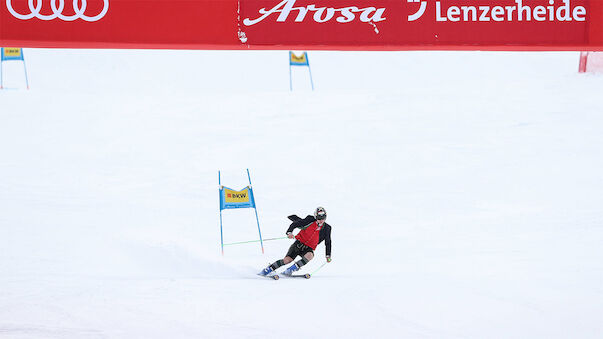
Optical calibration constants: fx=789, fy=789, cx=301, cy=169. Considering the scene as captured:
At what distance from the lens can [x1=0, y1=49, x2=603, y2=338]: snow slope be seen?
839 cm

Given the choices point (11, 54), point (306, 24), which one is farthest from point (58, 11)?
point (11, 54)

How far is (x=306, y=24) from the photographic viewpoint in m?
5.58

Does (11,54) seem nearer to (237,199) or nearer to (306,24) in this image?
(237,199)

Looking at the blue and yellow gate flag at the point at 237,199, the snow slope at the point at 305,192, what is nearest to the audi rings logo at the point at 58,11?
the snow slope at the point at 305,192

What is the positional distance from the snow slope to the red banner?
120 inches

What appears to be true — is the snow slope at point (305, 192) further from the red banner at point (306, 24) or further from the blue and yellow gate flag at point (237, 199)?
the red banner at point (306, 24)

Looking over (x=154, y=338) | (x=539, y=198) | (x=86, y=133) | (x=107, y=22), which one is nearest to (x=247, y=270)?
(x=154, y=338)

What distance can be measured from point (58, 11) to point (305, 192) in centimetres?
1125

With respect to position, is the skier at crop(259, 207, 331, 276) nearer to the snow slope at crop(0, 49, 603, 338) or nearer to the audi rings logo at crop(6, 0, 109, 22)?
the snow slope at crop(0, 49, 603, 338)

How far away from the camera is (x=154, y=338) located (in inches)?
287

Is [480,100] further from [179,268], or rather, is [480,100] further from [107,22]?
[107,22]

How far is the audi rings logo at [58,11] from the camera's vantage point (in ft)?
17.1

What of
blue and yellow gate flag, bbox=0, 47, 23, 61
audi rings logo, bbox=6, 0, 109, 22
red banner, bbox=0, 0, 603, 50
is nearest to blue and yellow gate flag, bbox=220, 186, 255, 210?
red banner, bbox=0, 0, 603, 50

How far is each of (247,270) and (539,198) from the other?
7.23m
